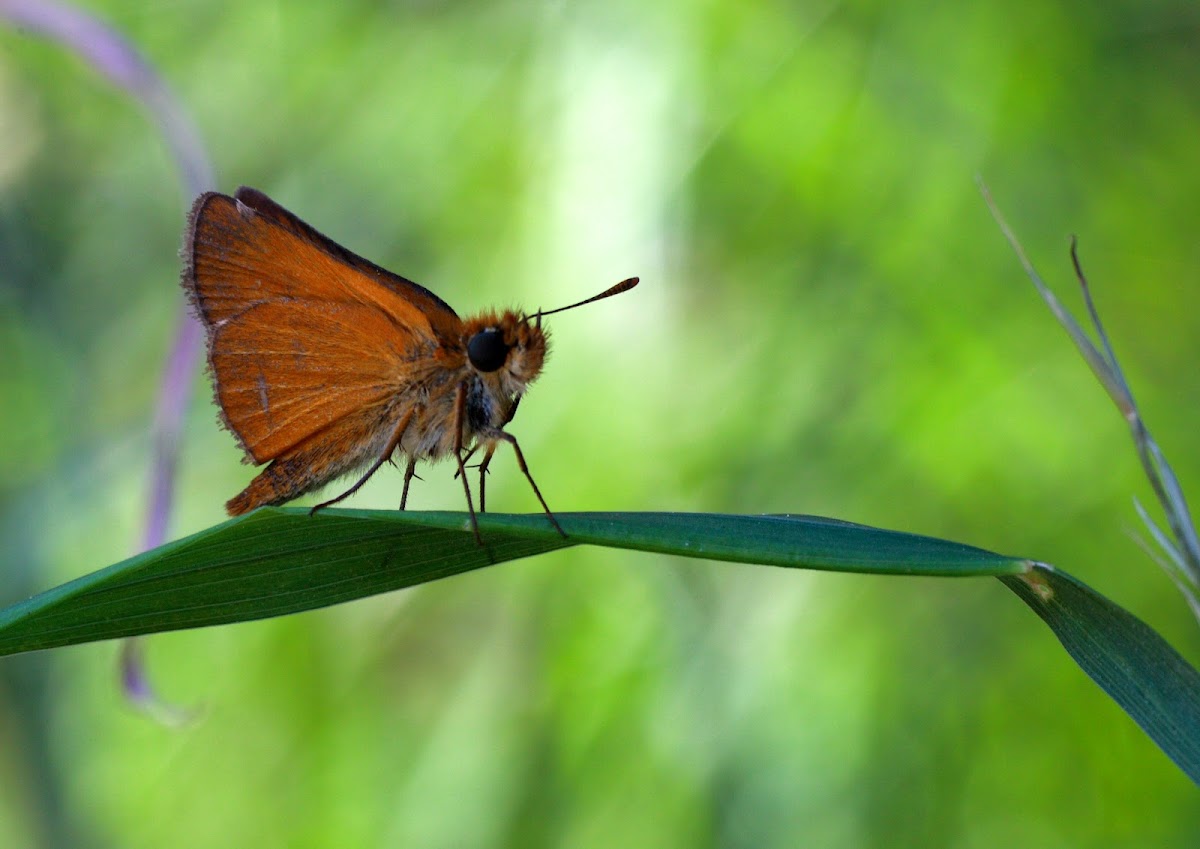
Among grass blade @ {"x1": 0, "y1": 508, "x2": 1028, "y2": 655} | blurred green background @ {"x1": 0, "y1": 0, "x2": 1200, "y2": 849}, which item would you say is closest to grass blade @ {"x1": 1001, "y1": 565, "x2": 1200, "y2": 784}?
grass blade @ {"x1": 0, "y1": 508, "x2": 1028, "y2": 655}

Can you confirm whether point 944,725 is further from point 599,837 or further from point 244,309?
point 244,309

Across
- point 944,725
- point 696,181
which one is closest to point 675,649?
point 944,725

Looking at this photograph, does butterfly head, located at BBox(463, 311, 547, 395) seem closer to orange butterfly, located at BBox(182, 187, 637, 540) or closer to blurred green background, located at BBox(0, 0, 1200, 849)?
orange butterfly, located at BBox(182, 187, 637, 540)

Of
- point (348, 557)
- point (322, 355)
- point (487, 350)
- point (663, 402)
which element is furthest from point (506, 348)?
point (663, 402)

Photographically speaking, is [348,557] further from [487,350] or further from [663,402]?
[663,402]

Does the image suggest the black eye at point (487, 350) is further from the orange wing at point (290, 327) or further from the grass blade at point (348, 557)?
the grass blade at point (348, 557)

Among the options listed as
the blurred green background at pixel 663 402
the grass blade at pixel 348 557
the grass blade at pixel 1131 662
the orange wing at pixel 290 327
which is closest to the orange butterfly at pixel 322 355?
the orange wing at pixel 290 327
